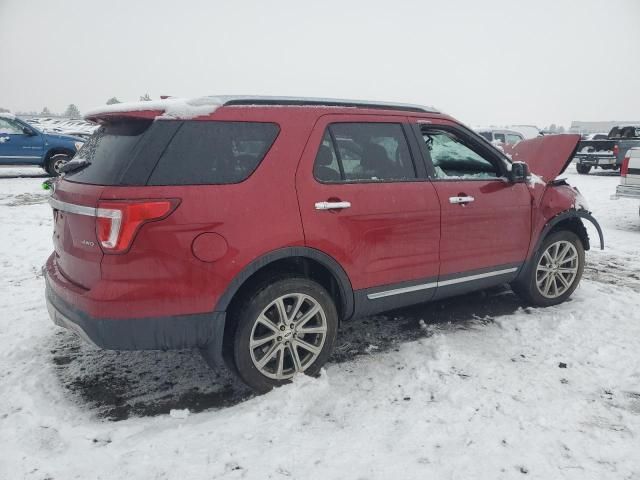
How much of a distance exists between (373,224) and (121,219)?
5.23ft

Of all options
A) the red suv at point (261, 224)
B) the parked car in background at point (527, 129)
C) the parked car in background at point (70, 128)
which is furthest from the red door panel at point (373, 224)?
the parked car in background at point (527, 129)

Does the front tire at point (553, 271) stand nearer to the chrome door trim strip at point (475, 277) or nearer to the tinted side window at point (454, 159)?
the chrome door trim strip at point (475, 277)

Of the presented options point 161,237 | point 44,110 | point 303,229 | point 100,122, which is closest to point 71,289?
point 161,237

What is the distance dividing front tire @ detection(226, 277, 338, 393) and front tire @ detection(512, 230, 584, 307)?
2262mm

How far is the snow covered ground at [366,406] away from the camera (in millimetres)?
2342

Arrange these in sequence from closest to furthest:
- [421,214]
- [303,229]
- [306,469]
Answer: [306,469]
[303,229]
[421,214]

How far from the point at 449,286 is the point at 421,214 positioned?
0.72 metres

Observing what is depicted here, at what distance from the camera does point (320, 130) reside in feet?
10.2

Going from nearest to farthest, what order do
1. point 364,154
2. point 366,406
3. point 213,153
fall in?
point 213,153 → point 366,406 → point 364,154

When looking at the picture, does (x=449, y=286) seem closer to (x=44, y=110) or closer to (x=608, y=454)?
(x=608, y=454)

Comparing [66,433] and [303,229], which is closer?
[66,433]

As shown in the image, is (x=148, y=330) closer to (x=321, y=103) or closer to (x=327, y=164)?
(x=327, y=164)

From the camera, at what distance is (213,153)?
273cm

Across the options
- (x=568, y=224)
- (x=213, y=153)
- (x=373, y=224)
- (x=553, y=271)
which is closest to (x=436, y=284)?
(x=373, y=224)
